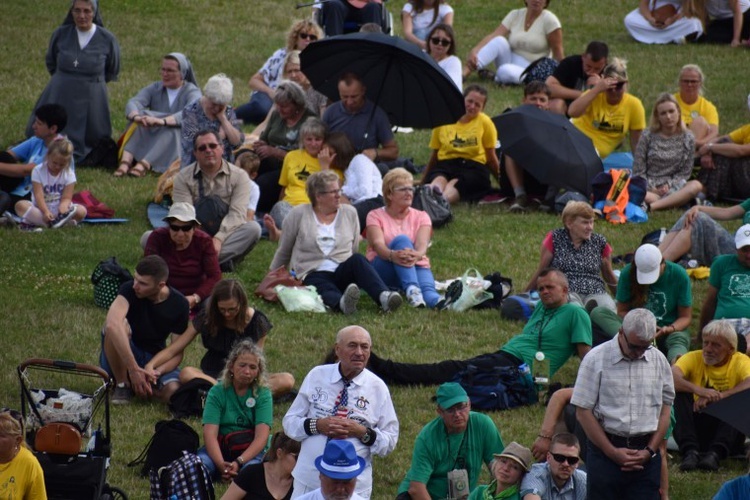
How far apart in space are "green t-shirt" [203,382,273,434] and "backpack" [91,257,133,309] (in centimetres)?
336

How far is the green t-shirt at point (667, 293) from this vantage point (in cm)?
1185

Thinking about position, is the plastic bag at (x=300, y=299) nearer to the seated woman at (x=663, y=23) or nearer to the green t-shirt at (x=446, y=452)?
the green t-shirt at (x=446, y=452)

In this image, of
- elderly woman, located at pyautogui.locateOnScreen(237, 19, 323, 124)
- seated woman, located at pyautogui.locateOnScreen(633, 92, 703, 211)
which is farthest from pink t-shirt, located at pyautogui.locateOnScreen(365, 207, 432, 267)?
elderly woman, located at pyautogui.locateOnScreen(237, 19, 323, 124)

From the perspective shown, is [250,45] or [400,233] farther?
[250,45]

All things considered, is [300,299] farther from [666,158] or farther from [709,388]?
[666,158]

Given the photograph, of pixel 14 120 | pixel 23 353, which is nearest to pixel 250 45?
pixel 14 120

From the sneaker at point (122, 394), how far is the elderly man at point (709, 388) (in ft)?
13.6

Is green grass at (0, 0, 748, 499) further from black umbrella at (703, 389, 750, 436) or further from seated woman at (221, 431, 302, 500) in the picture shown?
black umbrella at (703, 389, 750, 436)

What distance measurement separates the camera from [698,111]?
17.3 m

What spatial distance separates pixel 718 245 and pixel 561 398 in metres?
4.10

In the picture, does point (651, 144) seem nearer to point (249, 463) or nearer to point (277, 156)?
point (277, 156)

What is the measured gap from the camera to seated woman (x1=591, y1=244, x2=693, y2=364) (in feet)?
38.7

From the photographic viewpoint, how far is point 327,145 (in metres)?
15.3

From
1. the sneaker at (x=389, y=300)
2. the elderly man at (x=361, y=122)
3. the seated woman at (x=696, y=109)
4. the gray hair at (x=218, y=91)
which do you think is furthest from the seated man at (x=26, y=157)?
the seated woman at (x=696, y=109)
